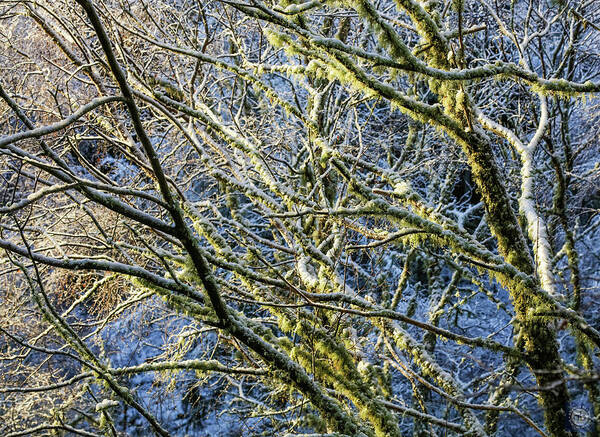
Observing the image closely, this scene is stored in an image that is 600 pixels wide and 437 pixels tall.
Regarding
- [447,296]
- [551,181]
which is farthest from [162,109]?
[551,181]

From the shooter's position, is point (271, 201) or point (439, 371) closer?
point (439, 371)

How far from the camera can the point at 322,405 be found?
8.70 feet

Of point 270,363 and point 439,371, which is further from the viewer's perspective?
point 439,371

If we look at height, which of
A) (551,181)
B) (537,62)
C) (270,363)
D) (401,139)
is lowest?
(270,363)

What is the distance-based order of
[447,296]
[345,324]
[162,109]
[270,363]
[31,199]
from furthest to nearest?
[447,296] → [345,324] → [162,109] → [270,363] → [31,199]

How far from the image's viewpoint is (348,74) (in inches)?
103

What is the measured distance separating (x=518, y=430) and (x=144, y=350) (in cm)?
803

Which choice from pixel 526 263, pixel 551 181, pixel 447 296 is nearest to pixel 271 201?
pixel 526 263

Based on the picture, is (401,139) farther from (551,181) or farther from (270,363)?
(270,363)

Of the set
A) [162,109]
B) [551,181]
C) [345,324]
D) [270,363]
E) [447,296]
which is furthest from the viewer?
[551,181]

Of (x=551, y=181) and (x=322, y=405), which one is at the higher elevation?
(x=551, y=181)

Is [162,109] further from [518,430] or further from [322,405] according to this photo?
[518,430]

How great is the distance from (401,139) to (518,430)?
20.8 feet

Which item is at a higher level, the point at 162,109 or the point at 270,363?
the point at 162,109
